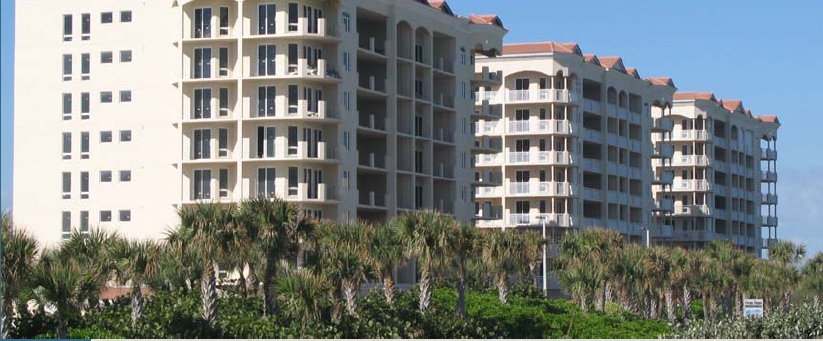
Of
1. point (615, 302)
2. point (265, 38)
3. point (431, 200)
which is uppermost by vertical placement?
point (265, 38)

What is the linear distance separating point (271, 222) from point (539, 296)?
30.5 metres

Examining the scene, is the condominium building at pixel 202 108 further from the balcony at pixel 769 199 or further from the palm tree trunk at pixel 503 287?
the balcony at pixel 769 199

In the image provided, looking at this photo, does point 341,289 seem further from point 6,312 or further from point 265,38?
point 265,38

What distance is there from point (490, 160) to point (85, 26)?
39.9 meters

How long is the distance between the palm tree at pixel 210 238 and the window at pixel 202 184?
76.7 feet

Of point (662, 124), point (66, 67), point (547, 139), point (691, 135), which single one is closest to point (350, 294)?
point (66, 67)

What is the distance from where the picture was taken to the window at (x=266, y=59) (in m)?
81.8

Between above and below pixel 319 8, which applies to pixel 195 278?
below

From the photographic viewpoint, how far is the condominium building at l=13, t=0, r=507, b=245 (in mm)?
82062

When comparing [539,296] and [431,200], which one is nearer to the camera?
[539,296]

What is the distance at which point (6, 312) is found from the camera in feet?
176

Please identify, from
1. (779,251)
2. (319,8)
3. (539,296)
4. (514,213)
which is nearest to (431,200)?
(539,296)

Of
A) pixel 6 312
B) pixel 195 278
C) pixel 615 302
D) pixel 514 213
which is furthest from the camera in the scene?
pixel 514 213

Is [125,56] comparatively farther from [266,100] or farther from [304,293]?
[304,293]
